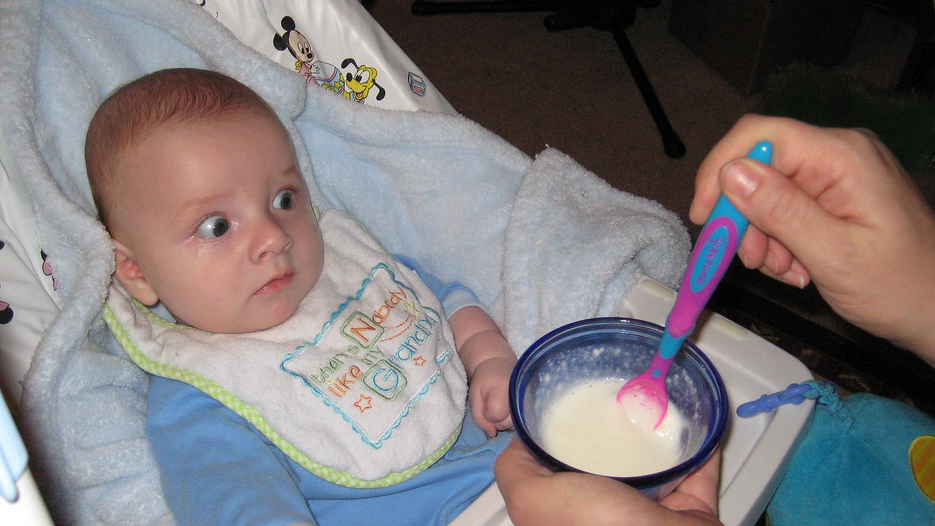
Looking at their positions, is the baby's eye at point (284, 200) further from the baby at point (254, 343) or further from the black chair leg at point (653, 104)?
the black chair leg at point (653, 104)

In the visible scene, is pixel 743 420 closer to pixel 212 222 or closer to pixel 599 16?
pixel 212 222

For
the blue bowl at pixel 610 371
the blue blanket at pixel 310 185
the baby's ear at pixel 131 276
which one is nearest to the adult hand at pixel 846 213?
the blue bowl at pixel 610 371

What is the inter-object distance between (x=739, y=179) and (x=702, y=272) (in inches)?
2.9

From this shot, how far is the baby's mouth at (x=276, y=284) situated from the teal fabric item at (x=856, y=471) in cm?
59

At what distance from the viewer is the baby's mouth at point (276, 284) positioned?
0.86m

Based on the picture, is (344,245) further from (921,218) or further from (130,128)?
(921,218)

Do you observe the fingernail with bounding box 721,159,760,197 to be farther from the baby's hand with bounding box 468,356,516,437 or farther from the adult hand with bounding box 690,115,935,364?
the baby's hand with bounding box 468,356,516,437

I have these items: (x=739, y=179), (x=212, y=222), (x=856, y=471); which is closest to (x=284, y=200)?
(x=212, y=222)

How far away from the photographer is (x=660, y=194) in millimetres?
1908

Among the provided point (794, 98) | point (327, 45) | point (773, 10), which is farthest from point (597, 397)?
point (773, 10)

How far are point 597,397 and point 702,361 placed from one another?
0.10m

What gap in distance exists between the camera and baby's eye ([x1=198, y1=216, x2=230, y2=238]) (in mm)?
811

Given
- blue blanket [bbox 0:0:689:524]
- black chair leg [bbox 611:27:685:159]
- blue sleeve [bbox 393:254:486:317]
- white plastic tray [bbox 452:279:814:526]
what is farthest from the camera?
black chair leg [bbox 611:27:685:159]

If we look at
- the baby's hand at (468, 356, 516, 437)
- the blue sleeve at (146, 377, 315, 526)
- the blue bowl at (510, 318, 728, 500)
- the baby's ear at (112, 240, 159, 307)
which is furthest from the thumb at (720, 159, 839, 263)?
the baby's ear at (112, 240, 159, 307)
